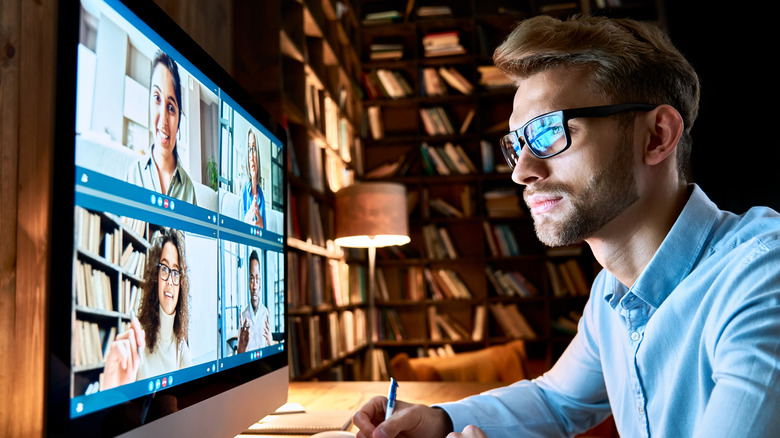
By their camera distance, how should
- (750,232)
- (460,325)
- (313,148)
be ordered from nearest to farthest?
(750,232), (313,148), (460,325)

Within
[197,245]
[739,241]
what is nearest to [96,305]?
[197,245]

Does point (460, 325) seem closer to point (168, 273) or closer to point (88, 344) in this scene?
point (168, 273)

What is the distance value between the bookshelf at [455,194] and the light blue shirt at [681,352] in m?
2.95

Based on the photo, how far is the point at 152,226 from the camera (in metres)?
0.62

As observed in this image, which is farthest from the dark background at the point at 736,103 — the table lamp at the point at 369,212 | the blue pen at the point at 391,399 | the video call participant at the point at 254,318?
the video call participant at the point at 254,318

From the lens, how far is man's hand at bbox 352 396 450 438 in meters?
0.91

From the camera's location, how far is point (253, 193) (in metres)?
0.97

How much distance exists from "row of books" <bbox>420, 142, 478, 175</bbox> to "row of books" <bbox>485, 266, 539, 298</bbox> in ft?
2.56

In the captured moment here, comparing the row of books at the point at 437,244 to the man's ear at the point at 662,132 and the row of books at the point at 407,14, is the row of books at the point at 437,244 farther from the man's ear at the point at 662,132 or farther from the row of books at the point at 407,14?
the man's ear at the point at 662,132

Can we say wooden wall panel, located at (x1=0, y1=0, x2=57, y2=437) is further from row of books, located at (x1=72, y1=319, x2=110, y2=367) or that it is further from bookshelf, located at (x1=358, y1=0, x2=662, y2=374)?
bookshelf, located at (x1=358, y1=0, x2=662, y2=374)

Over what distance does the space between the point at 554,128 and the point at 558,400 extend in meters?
0.59

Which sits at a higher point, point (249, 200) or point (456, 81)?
point (456, 81)

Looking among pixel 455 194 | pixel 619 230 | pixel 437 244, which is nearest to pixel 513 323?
pixel 437 244

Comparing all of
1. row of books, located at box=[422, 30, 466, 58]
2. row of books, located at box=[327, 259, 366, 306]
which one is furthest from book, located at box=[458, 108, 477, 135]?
row of books, located at box=[327, 259, 366, 306]
